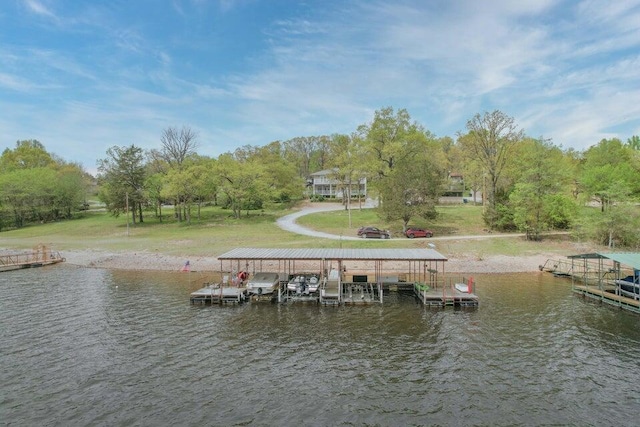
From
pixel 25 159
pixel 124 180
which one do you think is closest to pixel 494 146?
pixel 124 180

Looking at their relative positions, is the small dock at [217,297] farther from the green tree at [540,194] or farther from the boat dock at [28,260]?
the green tree at [540,194]

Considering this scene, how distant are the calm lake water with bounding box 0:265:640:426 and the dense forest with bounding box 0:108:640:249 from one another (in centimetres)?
2282

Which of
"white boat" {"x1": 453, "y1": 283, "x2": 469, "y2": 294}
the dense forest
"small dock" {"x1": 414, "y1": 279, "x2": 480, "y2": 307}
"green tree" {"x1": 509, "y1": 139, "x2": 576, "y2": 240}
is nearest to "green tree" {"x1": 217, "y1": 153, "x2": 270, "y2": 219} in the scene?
the dense forest

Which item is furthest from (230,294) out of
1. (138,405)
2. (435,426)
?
(435,426)

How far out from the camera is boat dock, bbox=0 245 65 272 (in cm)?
4381

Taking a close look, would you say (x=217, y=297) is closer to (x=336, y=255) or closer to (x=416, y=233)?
(x=336, y=255)

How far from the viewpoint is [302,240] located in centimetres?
5066

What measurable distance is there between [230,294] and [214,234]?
3008 cm

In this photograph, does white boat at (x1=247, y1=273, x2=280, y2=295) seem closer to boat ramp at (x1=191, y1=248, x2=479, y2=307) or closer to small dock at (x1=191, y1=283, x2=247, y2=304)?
boat ramp at (x1=191, y1=248, x2=479, y2=307)

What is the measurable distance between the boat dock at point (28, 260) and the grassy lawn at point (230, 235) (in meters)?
4.74

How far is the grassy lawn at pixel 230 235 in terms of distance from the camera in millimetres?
47562

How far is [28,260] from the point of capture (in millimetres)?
45656

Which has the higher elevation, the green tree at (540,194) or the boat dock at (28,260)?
the green tree at (540,194)

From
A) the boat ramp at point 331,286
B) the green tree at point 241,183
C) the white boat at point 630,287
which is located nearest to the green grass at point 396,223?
the green tree at point 241,183
